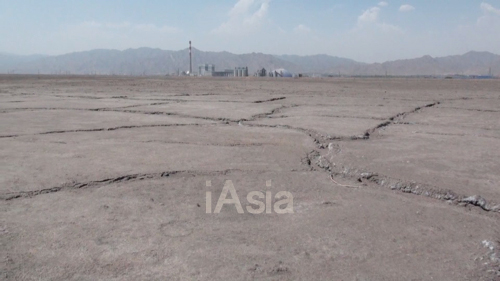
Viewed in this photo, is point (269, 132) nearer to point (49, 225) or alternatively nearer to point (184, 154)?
point (184, 154)

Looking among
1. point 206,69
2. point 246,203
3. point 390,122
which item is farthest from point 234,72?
point 246,203

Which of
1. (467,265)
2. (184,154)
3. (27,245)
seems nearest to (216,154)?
(184,154)

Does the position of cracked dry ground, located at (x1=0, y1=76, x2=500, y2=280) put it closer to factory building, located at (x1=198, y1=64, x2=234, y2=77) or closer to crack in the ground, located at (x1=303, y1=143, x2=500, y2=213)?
crack in the ground, located at (x1=303, y1=143, x2=500, y2=213)

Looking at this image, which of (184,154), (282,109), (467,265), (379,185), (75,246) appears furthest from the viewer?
(282,109)

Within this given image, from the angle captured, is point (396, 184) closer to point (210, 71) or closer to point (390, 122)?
point (390, 122)

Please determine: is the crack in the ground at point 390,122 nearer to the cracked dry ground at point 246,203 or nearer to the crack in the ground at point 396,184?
the cracked dry ground at point 246,203

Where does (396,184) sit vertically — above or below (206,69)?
below

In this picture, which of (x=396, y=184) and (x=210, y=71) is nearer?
(x=396, y=184)

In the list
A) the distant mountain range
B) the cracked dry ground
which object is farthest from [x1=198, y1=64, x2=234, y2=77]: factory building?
the cracked dry ground
